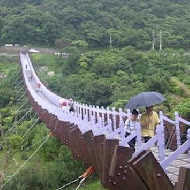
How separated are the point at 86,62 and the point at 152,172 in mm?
25957

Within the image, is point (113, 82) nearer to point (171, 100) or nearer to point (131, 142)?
point (171, 100)

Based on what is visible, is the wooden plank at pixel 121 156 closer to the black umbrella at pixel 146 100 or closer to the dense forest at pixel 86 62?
the black umbrella at pixel 146 100

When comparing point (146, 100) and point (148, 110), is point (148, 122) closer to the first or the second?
point (148, 110)

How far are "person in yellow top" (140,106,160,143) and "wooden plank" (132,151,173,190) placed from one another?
1.61 m

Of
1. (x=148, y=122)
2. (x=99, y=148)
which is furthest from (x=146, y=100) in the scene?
(x=99, y=148)

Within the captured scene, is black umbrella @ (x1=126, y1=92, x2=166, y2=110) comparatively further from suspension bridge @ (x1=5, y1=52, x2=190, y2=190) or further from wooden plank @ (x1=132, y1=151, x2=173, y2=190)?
wooden plank @ (x1=132, y1=151, x2=173, y2=190)

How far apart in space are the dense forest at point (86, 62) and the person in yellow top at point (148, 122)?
3.41 metres

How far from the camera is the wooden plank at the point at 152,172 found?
3505mm


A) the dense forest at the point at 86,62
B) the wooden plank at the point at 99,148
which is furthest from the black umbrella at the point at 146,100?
the dense forest at the point at 86,62

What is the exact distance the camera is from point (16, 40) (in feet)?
147

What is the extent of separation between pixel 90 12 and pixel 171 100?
34065mm

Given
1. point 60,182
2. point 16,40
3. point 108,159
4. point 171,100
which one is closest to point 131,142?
point 108,159

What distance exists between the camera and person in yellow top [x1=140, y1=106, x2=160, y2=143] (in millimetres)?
5168

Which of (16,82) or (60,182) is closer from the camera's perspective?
(60,182)
